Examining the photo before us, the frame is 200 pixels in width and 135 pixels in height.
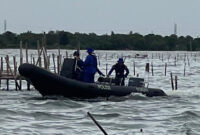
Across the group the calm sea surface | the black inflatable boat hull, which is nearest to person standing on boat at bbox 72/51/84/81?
the black inflatable boat hull

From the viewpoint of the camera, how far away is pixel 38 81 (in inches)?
1066

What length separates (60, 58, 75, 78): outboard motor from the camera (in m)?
27.6

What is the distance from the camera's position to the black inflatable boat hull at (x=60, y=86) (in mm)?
26831

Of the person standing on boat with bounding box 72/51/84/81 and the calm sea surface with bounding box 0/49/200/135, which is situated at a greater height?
the person standing on boat with bounding box 72/51/84/81

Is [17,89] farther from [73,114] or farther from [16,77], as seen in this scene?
[73,114]

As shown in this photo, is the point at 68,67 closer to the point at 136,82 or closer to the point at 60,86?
the point at 60,86

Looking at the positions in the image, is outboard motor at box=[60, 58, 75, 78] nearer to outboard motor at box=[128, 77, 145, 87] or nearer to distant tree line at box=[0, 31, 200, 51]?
outboard motor at box=[128, 77, 145, 87]

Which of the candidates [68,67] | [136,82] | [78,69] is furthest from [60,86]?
[136,82]

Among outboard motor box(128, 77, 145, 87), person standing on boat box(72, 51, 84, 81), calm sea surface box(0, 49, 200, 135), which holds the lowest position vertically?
calm sea surface box(0, 49, 200, 135)

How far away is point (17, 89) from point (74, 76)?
28.6ft

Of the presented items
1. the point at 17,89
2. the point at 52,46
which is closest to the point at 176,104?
the point at 17,89

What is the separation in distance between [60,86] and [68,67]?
109 cm

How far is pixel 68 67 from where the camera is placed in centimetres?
2777

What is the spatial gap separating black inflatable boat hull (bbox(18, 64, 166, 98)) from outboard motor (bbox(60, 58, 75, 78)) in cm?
70
